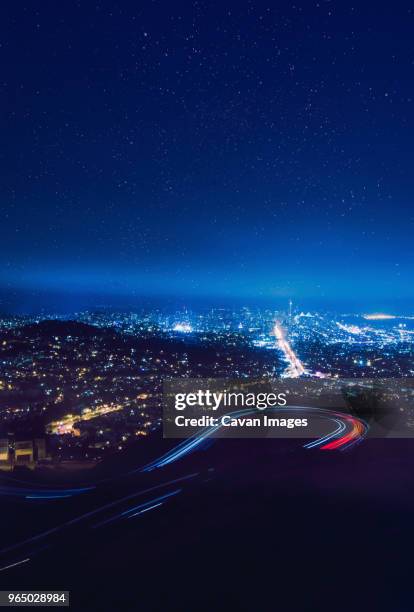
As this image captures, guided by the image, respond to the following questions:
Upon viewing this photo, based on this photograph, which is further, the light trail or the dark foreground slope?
the light trail

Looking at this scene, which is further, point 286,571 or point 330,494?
point 330,494

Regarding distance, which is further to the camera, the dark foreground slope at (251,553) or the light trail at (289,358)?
the light trail at (289,358)

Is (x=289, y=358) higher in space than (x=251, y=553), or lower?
higher

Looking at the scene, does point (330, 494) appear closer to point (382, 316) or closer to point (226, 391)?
point (226, 391)

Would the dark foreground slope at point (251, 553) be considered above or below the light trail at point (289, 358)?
below

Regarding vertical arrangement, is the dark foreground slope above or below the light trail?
below

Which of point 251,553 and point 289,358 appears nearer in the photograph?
point 251,553

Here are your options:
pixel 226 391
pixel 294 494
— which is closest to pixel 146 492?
pixel 294 494

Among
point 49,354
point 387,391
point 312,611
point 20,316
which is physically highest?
point 20,316
